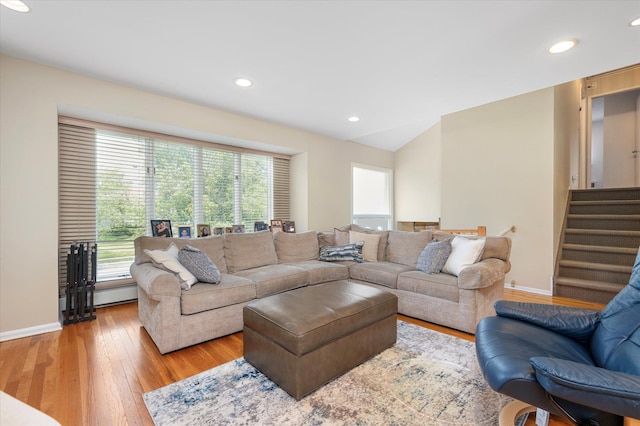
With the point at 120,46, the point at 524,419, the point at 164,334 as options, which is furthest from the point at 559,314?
the point at 120,46

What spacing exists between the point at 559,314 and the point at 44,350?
370 centimetres

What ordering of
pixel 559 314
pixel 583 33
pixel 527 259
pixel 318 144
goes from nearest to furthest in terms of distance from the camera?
1. pixel 559 314
2. pixel 583 33
3. pixel 527 259
4. pixel 318 144

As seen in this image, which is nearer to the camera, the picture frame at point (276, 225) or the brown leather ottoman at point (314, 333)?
the brown leather ottoman at point (314, 333)

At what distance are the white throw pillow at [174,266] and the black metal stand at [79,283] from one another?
Answer: 94 cm

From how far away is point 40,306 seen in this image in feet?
8.39

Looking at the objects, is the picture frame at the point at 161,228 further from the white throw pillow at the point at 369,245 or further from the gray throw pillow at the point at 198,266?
the white throw pillow at the point at 369,245

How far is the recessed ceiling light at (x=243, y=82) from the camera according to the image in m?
2.80

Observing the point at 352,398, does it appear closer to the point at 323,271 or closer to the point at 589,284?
the point at 323,271

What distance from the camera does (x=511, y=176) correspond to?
4.07 m

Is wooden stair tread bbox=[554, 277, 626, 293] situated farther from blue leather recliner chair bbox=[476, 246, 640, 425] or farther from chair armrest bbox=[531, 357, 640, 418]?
chair armrest bbox=[531, 357, 640, 418]

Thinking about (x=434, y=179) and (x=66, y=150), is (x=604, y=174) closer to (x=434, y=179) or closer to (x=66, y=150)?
(x=434, y=179)

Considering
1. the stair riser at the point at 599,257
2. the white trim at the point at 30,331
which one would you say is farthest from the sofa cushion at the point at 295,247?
the stair riser at the point at 599,257

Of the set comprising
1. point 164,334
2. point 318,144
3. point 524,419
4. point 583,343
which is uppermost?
point 318,144

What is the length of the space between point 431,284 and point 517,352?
1.49m
